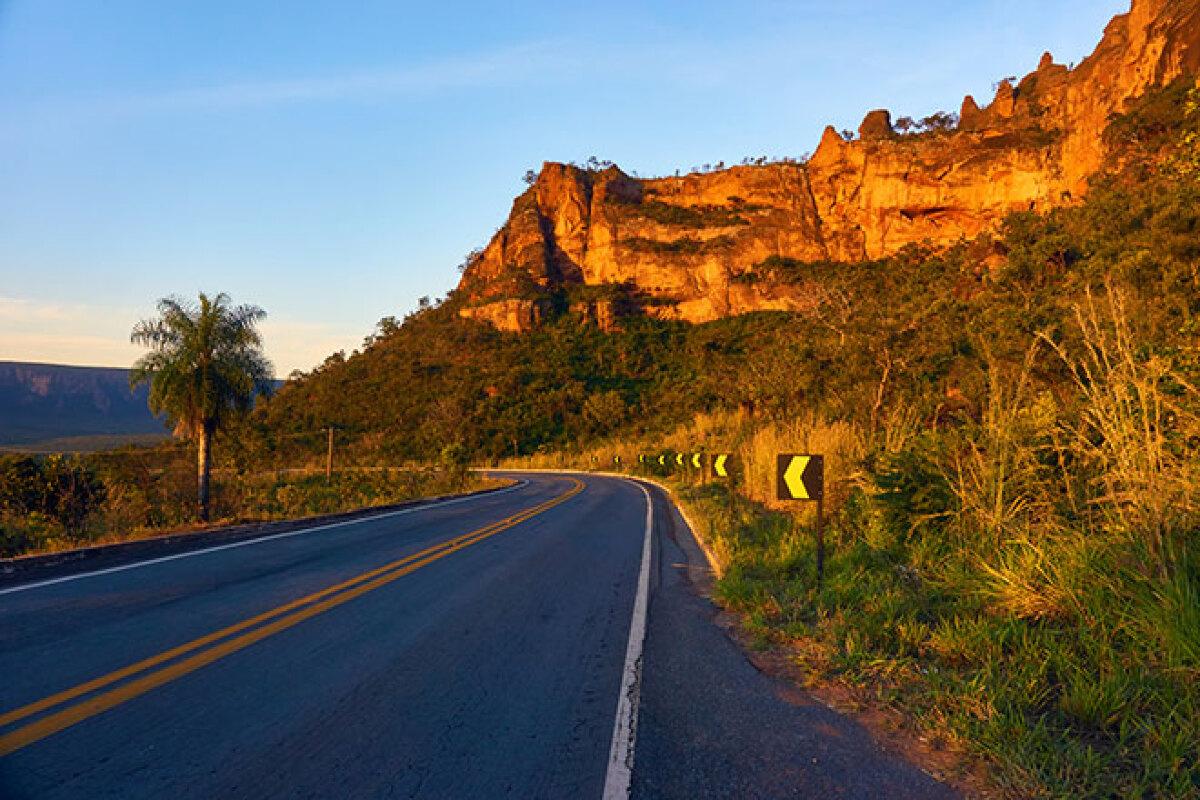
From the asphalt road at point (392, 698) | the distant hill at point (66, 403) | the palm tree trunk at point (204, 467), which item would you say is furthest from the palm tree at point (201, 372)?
the distant hill at point (66, 403)

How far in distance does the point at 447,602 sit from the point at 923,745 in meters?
4.36

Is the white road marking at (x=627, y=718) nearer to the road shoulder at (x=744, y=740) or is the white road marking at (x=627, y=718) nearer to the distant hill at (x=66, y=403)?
the road shoulder at (x=744, y=740)

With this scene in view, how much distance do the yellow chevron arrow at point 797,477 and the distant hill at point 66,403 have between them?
11151 cm

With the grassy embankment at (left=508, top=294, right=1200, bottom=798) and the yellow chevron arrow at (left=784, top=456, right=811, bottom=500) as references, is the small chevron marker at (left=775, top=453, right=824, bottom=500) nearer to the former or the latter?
the yellow chevron arrow at (left=784, top=456, right=811, bottom=500)

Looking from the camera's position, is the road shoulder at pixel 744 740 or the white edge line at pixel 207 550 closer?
the road shoulder at pixel 744 740

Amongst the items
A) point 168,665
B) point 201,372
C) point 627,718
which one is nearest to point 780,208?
point 201,372

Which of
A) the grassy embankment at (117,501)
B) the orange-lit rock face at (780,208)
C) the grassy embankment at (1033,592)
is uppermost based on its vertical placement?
the orange-lit rock face at (780,208)

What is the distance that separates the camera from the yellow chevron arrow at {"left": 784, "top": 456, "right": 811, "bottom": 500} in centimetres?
662

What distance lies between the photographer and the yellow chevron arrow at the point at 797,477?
662 cm

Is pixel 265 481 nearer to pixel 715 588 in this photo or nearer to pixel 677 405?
pixel 715 588

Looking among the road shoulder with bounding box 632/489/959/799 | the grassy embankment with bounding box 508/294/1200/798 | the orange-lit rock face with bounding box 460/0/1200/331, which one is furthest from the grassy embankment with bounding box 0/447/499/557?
the orange-lit rock face with bounding box 460/0/1200/331

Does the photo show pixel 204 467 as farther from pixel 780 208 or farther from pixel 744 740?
pixel 780 208

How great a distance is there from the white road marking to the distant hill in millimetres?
111547

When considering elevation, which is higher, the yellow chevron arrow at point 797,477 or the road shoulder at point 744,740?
the yellow chevron arrow at point 797,477
